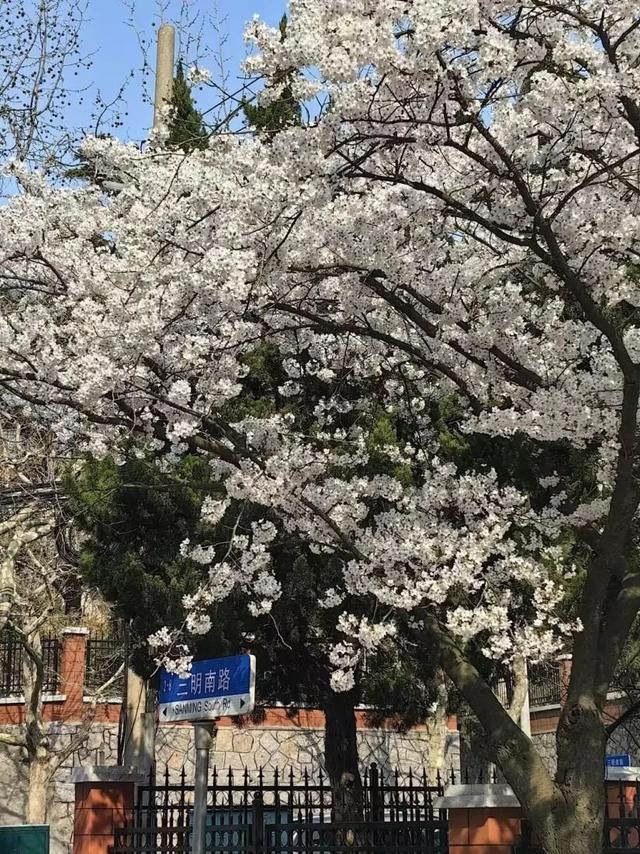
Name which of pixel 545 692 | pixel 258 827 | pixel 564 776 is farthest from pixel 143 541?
pixel 545 692

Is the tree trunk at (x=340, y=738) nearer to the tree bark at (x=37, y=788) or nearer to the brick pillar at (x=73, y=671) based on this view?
the tree bark at (x=37, y=788)

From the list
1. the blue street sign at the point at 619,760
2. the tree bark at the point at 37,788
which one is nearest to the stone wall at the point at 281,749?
the tree bark at the point at 37,788

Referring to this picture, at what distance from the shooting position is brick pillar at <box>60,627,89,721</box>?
20.2 metres

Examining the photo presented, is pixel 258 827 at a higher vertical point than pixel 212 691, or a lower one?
lower

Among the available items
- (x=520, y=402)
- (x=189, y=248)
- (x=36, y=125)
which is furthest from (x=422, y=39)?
(x=36, y=125)

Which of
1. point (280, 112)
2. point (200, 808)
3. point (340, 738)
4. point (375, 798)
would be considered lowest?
point (375, 798)

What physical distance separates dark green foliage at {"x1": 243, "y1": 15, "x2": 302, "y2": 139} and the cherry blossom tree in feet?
0.64

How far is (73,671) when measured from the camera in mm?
20469

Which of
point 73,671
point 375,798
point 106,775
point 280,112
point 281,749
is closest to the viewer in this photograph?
point 375,798

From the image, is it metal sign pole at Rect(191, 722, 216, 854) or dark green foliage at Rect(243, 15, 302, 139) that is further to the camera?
dark green foliage at Rect(243, 15, 302, 139)

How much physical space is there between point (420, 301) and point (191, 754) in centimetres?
1543

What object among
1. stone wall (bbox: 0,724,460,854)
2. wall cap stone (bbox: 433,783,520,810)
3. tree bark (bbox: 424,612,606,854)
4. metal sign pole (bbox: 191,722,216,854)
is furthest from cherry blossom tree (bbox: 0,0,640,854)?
stone wall (bbox: 0,724,460,854)

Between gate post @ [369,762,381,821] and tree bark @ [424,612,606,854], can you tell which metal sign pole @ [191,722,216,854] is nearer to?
tree bark @ [424,612,606,854]

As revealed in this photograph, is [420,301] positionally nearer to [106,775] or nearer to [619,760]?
[106,775]
